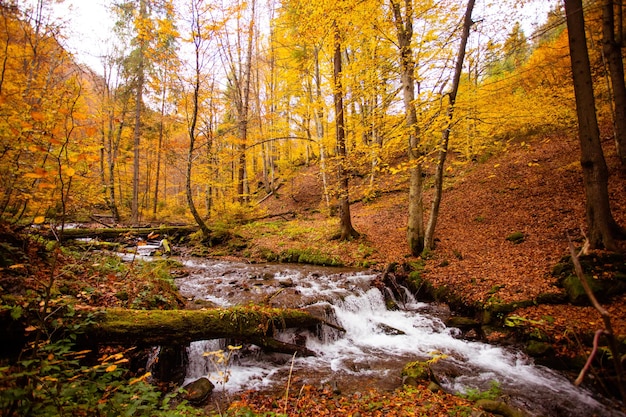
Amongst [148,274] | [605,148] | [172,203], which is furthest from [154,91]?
[605,148]

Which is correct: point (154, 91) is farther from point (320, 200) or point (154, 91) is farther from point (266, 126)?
point (320, 200)

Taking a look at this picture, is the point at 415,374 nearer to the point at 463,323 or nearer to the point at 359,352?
the point at 359,352

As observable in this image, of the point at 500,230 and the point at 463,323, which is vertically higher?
the point at 500,230

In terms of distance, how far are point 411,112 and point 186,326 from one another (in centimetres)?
715

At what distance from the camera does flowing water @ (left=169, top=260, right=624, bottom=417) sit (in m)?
4.75

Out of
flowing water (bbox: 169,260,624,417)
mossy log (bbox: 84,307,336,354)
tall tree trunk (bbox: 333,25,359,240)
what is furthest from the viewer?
tall tree trunk (bbox: 333,25,359,240)

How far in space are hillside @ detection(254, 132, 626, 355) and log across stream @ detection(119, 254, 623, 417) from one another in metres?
1.03

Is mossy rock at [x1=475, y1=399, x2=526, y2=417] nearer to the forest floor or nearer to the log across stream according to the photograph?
the forest floor

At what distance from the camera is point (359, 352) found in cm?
607

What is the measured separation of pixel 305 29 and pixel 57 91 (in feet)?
24.7

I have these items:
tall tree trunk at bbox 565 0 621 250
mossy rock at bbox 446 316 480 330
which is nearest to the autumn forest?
tall tree trunk at bbox 565 0 621 250

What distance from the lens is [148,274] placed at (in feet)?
19.9

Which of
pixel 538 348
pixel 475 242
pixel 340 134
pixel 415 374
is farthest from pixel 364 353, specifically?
pixel 340 134

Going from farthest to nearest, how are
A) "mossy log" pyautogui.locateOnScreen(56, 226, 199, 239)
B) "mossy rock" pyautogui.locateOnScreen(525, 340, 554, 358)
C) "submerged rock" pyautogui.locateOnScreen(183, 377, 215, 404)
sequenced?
"mossy log" pyautogui.locateOnScreen(56, 226, 199, 239) < "mossy rock" pyautogui.locateOnScreen(525, 340, 554, 358) < "submerged rock" pyautogui.locateOnScreen(183, 377, 215, 404)
